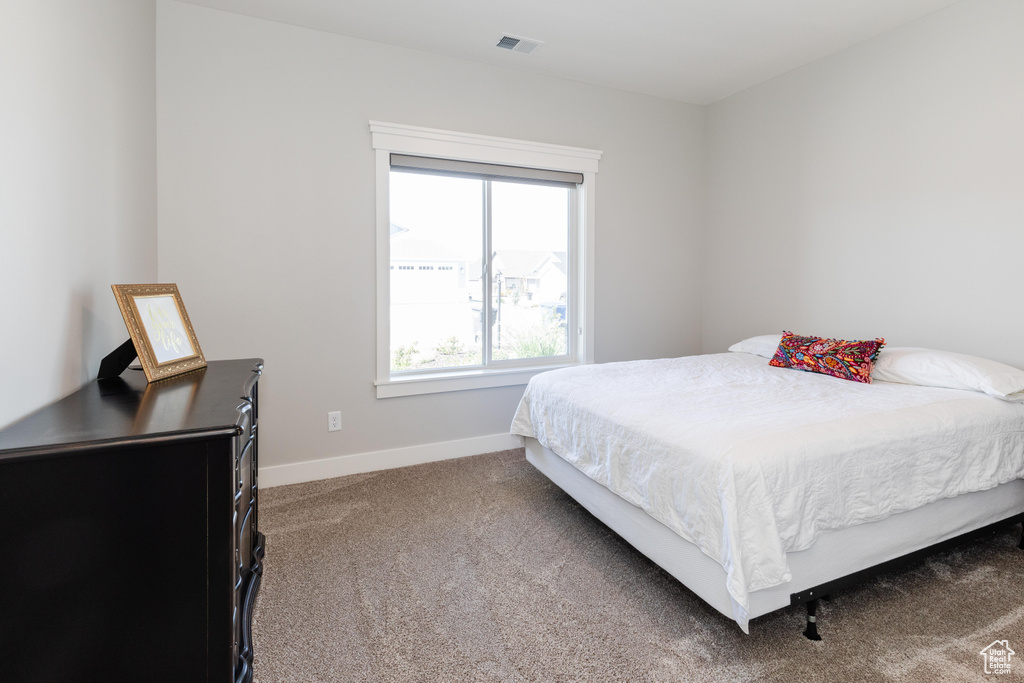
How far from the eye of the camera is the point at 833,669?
60.6 inches

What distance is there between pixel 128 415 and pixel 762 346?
3.34 m

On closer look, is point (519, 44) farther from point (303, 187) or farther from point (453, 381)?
point (453, 381)

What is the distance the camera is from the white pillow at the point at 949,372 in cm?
217

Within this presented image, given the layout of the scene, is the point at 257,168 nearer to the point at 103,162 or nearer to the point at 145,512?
the point at 103,162

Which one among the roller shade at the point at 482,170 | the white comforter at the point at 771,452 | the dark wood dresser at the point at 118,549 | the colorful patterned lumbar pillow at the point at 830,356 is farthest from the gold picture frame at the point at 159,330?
the colorful patterned lumbar pillow at the point at 830,356

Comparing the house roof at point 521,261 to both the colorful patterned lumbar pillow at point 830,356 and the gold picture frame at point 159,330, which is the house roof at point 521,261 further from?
the gold picture frame at point 159,330

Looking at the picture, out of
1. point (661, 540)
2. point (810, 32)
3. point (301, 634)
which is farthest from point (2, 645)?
point (810, 32)

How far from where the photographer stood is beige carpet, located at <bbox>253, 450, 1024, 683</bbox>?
61.5 inches

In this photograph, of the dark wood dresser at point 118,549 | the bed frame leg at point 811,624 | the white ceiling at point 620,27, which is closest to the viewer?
the dark wood dresser at point 118,549

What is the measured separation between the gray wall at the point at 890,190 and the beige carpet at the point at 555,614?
1.21m

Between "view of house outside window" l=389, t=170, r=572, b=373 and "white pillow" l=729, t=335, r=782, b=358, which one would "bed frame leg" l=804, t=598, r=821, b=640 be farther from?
"view of house outside window" l=389, t=170, r=572, b=373

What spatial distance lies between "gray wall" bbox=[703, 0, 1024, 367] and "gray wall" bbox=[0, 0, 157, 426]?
376 centimetres

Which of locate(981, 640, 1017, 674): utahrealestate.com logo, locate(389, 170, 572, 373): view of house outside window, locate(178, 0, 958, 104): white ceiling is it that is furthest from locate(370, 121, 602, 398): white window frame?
locate(981, 640, 1017, 674): utahrealestate.com logo

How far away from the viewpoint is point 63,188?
1.48 meters
